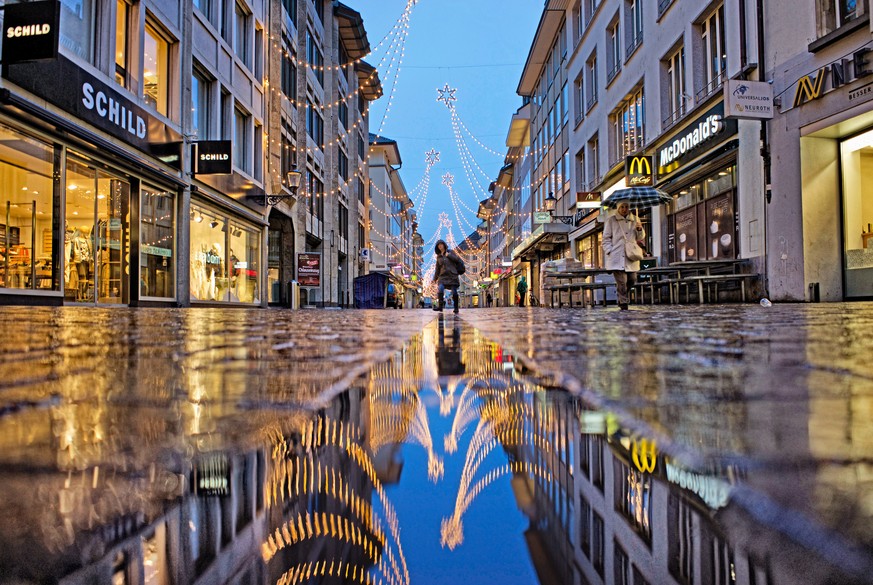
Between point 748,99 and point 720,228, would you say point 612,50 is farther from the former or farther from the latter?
point 748,99

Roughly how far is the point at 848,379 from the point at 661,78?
57.1ft

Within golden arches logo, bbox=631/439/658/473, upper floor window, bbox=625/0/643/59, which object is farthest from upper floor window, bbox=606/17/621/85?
golden arches logo, bbox=631/439/658/473

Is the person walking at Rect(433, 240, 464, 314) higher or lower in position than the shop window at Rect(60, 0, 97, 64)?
lower

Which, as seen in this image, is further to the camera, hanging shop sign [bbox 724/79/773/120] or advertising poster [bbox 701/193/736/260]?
advertising poster [bbox 701/193/736/260]

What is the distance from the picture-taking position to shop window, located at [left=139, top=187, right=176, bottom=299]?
11.8 metres

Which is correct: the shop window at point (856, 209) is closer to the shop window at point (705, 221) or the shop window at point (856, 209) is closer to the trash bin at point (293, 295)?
the shop window at point (705, 221)

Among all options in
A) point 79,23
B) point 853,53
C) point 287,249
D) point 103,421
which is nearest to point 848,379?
point 103,421

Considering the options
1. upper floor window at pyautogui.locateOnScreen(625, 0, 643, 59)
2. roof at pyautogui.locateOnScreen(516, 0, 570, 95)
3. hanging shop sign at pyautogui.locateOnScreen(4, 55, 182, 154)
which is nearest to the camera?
hanging shop sign at pyautogui.locateOnScreen(4, 55, 182, 154)

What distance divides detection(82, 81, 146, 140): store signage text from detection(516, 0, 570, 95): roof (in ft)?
67.6

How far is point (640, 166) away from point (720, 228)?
383cm

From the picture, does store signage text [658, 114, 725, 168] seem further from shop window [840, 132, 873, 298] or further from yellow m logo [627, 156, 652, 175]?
shop window [840, 132, 873, 298]

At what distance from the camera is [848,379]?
3.61 feet

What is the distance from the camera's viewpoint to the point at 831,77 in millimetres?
10031

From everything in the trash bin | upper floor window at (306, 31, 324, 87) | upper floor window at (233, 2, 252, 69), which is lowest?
the trash bin
